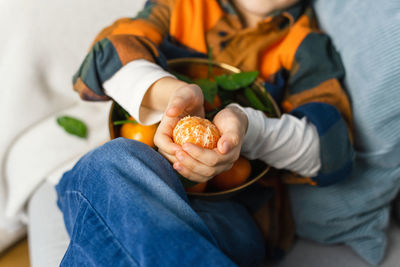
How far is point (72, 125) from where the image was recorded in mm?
812

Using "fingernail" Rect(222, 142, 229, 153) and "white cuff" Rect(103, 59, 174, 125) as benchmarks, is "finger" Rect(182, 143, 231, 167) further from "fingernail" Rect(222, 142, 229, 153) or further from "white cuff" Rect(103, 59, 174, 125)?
"white cuff" Rect(103, 59, 174, 125)

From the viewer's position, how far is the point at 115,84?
0.61 metres

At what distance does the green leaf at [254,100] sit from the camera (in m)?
0.64

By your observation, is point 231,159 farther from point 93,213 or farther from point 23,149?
point 23,149

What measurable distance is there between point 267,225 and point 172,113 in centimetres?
43

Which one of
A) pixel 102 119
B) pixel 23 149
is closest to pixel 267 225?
pixel 102 119

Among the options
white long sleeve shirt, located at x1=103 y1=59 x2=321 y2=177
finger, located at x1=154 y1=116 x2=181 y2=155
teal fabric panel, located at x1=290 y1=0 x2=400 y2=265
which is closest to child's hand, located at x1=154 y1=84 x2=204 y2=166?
finger, located at x1=154 y1=116 x2=181 y2=155

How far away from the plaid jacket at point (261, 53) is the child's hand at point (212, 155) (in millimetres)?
236

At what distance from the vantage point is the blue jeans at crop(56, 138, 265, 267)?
1.19ft

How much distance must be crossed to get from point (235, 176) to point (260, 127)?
0.33ft

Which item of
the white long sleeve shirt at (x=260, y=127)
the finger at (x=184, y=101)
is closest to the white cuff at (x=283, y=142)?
the white long sleeve shirt at (x=260, y=127)

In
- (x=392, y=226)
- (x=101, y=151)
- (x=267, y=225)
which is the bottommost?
(x=392, y=226)

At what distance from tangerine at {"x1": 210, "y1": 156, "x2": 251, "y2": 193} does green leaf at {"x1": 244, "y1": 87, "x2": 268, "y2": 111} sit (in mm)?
125

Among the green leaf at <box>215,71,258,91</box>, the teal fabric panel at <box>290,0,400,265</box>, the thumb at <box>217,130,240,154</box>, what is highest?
the thumb at <box>217,130,240,154</box>
